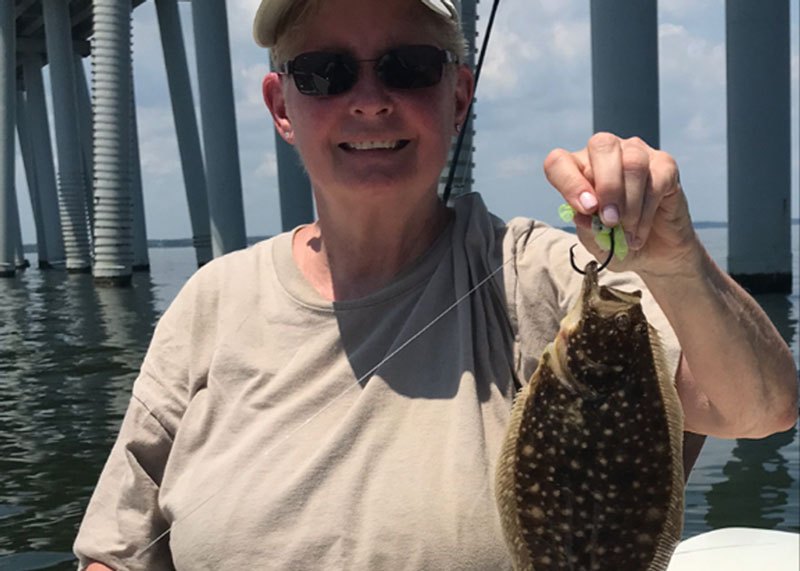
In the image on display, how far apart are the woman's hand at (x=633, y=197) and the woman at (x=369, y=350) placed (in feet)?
0.04

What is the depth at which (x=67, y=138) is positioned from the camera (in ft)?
122

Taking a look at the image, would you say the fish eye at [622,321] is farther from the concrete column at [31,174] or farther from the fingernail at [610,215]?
the concrete column at [31,174]

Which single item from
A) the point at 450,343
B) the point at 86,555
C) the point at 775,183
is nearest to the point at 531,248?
the point at 450,343

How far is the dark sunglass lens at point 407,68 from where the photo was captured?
2338 mm

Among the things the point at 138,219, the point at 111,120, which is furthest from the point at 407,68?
the point at 138,219

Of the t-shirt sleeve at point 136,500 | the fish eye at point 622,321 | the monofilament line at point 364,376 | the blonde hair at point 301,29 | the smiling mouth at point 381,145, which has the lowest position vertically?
the t-shirt sleeve at point 136,500

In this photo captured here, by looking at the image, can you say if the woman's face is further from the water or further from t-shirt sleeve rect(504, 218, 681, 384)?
the water

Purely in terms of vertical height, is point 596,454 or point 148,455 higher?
point 596,454

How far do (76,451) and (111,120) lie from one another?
22.7m

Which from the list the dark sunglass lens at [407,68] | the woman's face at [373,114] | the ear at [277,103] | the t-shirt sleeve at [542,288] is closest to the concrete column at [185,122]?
the ear at [277,103]

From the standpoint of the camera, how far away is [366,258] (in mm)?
2617

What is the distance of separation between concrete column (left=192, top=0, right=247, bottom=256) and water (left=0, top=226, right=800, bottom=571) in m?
10.3

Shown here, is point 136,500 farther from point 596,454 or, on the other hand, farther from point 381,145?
point 596,454

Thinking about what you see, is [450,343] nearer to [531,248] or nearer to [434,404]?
[434,404]
